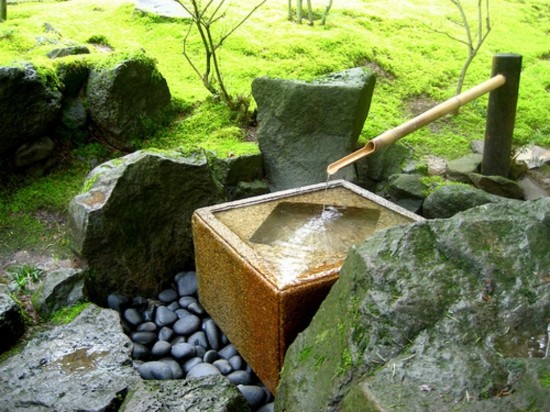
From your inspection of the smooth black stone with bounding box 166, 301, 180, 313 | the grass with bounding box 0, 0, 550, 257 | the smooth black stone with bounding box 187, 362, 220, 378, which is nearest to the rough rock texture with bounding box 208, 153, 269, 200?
the grass with bounding box 0, 0, 550, 257

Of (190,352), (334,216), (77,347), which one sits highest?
(334,216)

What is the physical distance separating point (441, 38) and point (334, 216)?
→ 5.72 metres

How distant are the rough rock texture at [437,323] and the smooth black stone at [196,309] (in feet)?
5.31

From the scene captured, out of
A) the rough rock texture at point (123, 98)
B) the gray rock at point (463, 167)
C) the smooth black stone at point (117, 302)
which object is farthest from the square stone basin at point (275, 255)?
the rough rock texture at point (123, 98)

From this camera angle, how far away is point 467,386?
1.68 meters

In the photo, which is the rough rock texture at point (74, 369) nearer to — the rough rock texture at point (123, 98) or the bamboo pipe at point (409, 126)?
the bamboo pipe at point (409, 126)

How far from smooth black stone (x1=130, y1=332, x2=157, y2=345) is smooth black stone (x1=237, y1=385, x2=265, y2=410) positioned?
0.78m

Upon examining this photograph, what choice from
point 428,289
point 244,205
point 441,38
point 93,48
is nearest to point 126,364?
point 244,205

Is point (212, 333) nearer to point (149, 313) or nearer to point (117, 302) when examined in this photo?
point (149, 313)

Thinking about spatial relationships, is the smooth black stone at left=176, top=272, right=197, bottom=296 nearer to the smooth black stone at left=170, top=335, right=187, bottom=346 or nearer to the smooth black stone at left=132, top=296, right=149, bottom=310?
the smooth black stone at left=132, top=296, right=149, bottom=310

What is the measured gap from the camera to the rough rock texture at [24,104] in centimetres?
446

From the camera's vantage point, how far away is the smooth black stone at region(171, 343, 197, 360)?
137 inches

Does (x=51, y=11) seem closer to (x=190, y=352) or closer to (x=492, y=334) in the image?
(x=190, y=352)

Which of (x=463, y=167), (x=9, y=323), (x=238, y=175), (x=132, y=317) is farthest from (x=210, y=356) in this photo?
(x=463, y=167)
